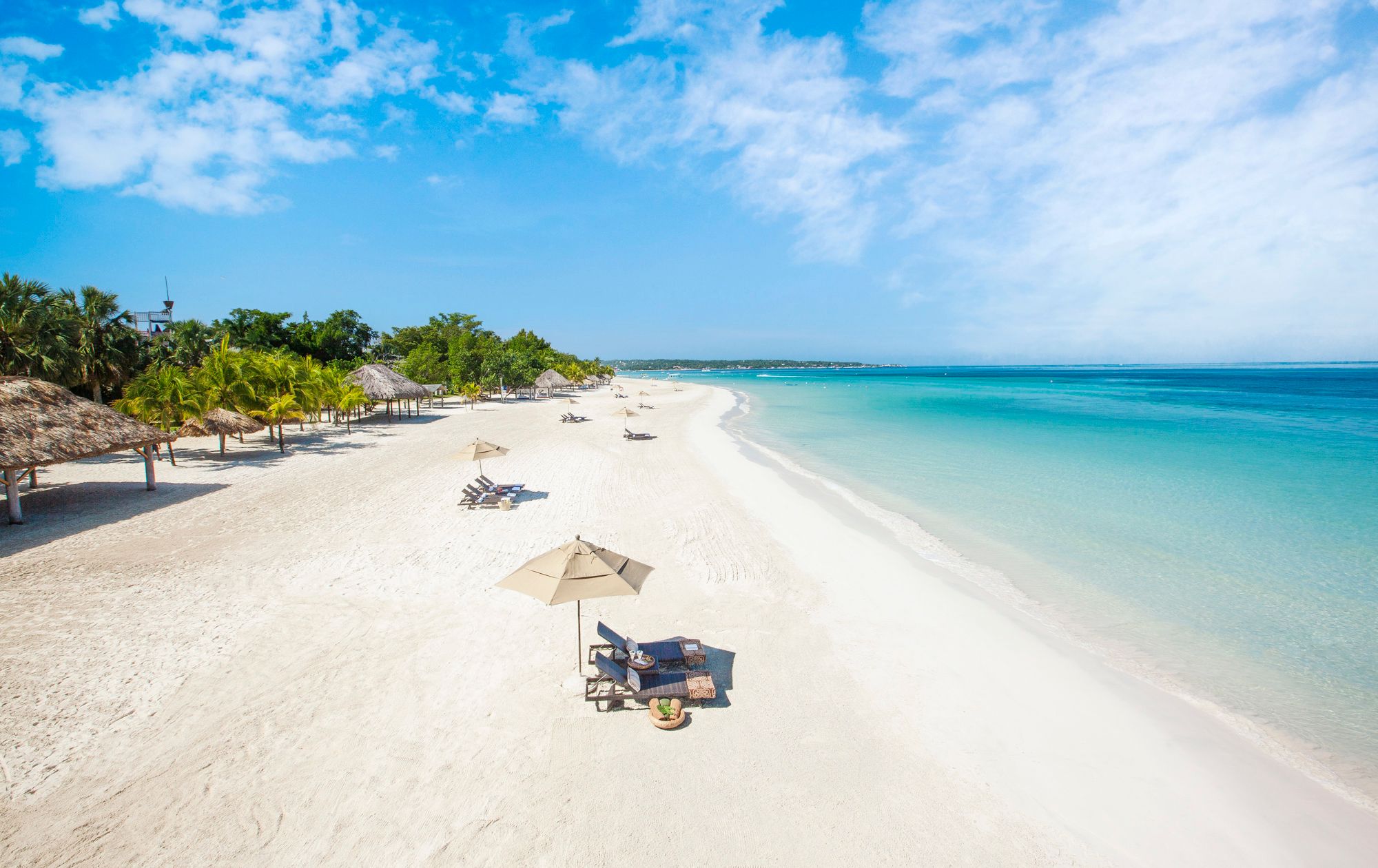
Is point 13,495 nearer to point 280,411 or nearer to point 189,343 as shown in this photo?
point 280,411

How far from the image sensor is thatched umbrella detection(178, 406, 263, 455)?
658 inches

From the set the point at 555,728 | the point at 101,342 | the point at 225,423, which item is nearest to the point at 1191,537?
the point at 555,728

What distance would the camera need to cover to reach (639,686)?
5.36 meters

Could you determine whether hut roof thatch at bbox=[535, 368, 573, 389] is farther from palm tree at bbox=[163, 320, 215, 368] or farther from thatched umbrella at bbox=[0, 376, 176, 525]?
thatched umbrella at bbox=[0, 376, 176, 525]

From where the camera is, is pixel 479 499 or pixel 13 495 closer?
pixel 13 495

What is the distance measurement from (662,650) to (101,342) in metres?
29.9

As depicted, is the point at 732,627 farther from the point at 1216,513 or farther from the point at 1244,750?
the point at 1216,513

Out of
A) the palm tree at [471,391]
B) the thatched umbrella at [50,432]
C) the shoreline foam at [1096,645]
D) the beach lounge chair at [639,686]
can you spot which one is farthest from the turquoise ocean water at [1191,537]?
the palm tree at [471,391]

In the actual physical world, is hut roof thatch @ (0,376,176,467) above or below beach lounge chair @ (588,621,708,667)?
above

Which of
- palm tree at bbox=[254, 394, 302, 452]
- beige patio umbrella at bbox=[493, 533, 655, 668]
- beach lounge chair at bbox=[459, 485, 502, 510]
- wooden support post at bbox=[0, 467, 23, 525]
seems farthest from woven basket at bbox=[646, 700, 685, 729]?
palm tree at bbox=[254, 394, 302, 452]

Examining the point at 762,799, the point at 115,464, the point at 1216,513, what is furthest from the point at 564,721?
the point at 115,464

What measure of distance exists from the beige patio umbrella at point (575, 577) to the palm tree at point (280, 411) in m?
17.7

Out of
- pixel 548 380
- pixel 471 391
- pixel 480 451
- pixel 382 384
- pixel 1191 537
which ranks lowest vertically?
pixel 1191 537

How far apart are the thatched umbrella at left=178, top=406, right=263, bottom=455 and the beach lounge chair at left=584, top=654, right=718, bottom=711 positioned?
1782cm
